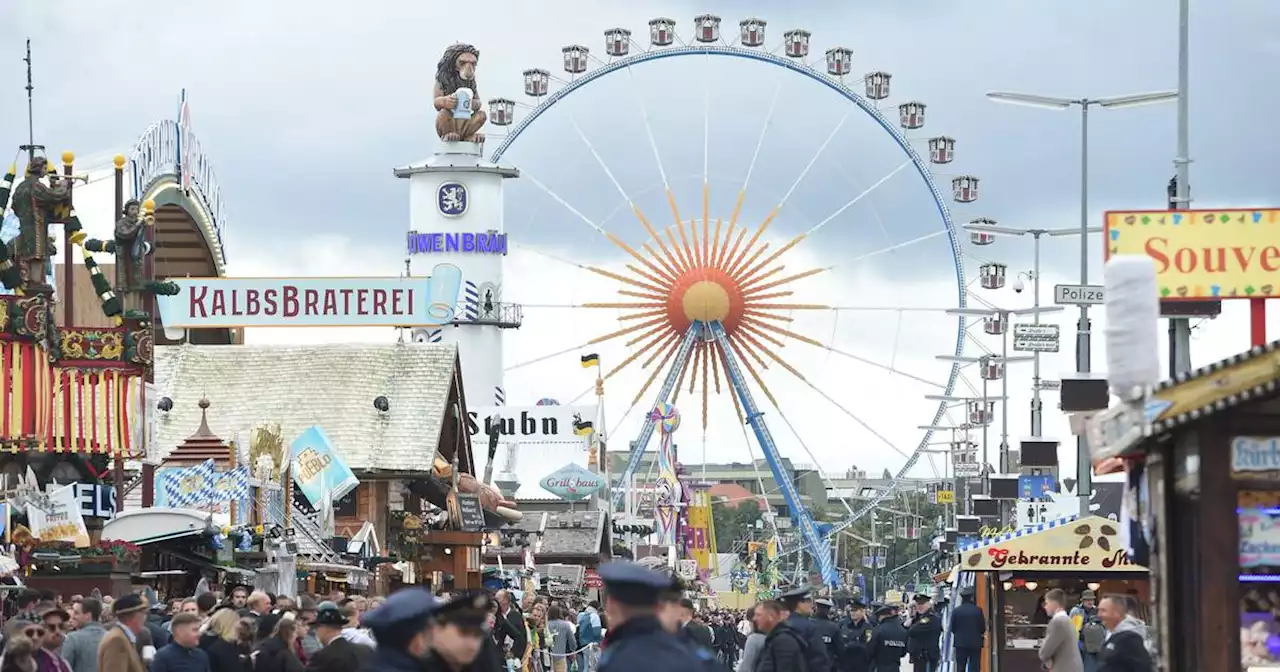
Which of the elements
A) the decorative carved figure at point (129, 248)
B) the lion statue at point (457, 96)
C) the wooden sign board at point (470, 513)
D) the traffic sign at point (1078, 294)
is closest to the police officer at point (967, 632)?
the traffic sign at point (1078, 294)

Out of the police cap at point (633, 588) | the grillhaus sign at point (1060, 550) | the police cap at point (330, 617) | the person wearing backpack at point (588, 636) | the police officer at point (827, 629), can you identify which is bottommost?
Answer: the person wearing backpack at point (588, 636)

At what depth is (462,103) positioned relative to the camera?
92.9 meters

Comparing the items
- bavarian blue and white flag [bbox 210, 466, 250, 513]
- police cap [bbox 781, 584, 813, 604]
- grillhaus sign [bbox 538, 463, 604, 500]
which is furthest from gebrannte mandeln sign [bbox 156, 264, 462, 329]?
grillhaus sign [bbox 538, 463, 604, 500]

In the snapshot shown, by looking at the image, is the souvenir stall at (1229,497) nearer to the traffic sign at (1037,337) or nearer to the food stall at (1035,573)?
the food stall at (1035,573)

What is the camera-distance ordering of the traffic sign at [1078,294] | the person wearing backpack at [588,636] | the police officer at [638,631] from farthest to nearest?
the person wearing backpack at [588,636] → the traffic sign at [1078,294] → the police officer at [638,631]

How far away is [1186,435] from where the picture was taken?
42.8ft

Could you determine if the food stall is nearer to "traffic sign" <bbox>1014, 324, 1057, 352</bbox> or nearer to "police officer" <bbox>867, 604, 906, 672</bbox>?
"police officer" <bbox>867, 604, 906, 672</bbox>

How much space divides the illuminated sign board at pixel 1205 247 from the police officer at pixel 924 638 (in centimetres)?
1477

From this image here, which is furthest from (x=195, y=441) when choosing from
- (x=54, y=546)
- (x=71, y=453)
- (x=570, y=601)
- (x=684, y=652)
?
(x=684, y=652)

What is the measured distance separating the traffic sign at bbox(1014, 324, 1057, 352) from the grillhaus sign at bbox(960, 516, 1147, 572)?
16453 mm

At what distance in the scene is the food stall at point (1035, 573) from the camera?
28.8 m

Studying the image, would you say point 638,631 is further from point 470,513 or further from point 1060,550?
point 470,513

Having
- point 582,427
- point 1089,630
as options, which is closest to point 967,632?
point 1089,630

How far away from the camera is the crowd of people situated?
29.8 ft
